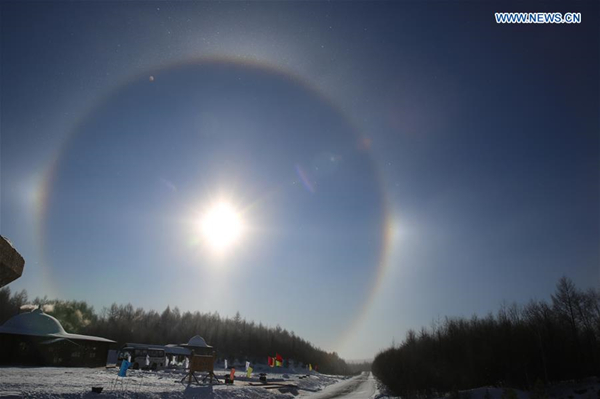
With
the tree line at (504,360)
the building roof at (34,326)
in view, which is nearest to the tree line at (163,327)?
the building roof at (34,326)

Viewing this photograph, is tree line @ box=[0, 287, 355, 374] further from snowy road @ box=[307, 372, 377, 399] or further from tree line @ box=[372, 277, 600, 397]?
tree line @ box=[372, 277, 600, 397]

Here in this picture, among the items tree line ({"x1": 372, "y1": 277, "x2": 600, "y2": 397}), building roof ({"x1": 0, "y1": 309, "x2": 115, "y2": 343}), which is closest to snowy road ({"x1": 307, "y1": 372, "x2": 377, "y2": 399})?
tree line ({"x1": 372, "y1": 277, "x2": 600, "y2": 397})

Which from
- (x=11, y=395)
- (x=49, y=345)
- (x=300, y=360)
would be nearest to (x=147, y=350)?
(x=49, y=345)

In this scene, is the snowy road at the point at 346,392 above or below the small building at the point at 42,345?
below

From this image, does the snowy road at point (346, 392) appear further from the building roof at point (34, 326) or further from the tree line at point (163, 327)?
the tree line at point (163, 327)

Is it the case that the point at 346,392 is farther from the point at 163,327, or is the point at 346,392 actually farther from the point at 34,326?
the point at 163,327

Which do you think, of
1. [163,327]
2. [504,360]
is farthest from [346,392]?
[163,327]

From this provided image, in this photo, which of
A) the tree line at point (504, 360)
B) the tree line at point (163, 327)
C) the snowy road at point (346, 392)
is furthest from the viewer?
the tree line at point (163, 327)
